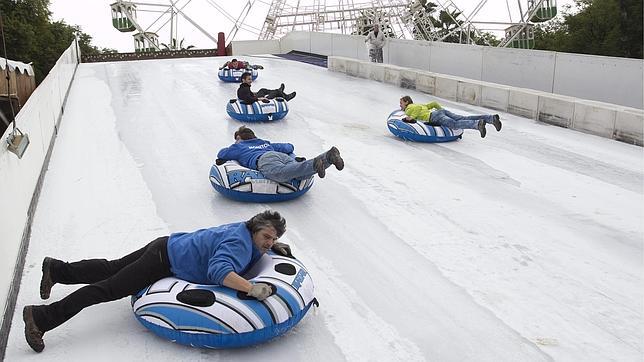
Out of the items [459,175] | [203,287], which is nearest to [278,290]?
[203,287]

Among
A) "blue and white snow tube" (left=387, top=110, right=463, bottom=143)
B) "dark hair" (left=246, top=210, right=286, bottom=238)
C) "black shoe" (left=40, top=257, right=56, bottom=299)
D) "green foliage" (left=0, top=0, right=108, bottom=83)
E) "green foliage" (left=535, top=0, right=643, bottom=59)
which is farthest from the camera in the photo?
"green foliage" (left=0, top=0, right=108, bottom=83)

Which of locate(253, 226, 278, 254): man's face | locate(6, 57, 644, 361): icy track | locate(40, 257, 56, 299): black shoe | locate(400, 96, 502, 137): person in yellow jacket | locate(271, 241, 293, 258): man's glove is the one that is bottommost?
locate(6, 57, 644, 361): icy track

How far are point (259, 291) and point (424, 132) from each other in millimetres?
6613

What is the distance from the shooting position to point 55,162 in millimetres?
9398

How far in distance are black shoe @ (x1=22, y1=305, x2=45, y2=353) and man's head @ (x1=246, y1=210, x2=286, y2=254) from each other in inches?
58.8

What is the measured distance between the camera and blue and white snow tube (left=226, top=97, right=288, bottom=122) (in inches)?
487

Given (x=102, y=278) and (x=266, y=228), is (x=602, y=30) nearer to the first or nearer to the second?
(x=266, y=228)

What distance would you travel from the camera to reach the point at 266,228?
14.1 ft

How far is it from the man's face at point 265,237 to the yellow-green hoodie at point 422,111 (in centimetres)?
666

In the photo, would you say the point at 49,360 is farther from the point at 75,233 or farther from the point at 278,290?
the point at 75,233

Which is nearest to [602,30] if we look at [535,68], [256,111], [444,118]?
[535,68]

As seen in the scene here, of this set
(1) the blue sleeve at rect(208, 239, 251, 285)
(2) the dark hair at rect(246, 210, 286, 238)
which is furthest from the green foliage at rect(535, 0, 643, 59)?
(1) the blue sleeve at rect(208, 239, 251, 285)

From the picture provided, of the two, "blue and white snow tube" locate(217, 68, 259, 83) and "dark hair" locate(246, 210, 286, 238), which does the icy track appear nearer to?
"dark hair" locate(246, 210, 286, 238)

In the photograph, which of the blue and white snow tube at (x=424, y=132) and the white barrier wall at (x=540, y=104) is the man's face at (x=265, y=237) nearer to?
the blue and white snow tube at (x=424, y=132)
